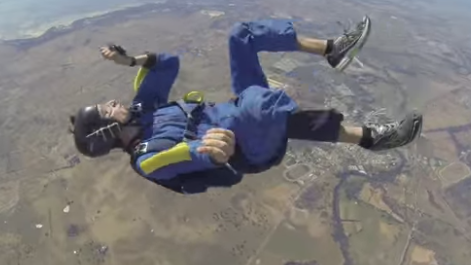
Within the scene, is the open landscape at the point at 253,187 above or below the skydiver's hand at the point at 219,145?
below

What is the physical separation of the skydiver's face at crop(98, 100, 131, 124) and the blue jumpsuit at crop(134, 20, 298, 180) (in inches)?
4.9

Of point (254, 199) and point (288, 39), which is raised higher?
point (288, 39)

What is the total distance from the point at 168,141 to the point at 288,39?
124cm

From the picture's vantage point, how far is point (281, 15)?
190 feet

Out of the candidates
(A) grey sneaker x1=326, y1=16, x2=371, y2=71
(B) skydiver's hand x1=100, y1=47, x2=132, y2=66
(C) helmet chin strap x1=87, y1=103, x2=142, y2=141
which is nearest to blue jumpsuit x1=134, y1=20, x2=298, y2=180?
(C) helmet chin strap x1=87, y1=103, x2=142, y2=141

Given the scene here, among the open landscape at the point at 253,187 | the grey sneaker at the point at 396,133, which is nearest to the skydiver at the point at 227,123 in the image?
the grey sneaker at the point at 396,133

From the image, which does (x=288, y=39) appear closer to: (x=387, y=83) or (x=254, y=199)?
(x=254, y=199)

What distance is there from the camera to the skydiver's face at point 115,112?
350 cm

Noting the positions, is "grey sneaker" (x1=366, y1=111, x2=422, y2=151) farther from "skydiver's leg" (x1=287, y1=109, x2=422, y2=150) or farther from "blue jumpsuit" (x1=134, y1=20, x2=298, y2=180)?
"blue jumpsuit" (x1=134, y1=20, x2=298, y2=180)

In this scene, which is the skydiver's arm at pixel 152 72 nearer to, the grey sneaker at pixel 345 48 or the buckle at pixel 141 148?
the buckle at pixel 141 148

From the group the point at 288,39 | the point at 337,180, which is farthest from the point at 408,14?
the point at 288,39

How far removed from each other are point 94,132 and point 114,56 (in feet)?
1.97

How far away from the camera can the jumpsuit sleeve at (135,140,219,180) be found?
315 centimetres

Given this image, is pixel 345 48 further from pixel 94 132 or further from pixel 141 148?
pixel 94 132
